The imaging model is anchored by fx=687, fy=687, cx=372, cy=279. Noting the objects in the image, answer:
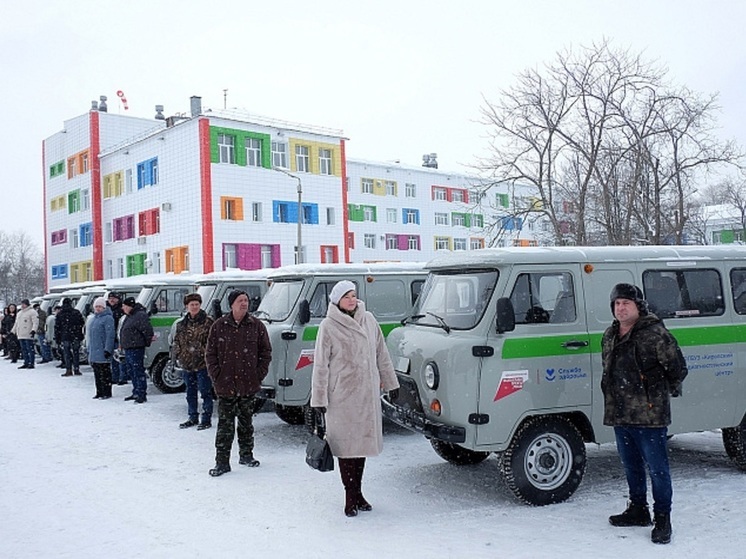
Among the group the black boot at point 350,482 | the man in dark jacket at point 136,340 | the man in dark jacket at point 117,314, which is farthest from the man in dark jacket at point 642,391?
the man in dark jacket at point 117,314

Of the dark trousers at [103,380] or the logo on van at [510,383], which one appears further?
the dark trousers at [103,380]

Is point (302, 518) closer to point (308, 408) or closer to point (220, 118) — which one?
point (308, 408)

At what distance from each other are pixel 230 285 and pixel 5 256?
334 feet

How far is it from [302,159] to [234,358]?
1280 inches

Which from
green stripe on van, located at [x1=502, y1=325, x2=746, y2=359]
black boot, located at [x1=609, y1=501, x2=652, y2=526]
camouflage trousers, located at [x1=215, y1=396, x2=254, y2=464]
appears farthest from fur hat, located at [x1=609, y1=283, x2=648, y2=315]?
camouflage trousers, located at [x1=215, y1=396, x2=254, y2=464]

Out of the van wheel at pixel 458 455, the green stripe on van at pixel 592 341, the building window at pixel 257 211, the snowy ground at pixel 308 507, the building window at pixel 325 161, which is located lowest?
the snowy ground at pixel 308 507

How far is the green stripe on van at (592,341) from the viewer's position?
19.7 ft

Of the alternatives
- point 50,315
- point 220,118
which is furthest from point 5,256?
point 50,315

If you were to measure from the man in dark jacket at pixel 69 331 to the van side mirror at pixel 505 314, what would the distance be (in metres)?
12.5

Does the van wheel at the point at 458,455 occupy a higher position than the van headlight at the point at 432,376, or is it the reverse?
the van headlight at the point at 432,376

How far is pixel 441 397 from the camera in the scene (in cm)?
602

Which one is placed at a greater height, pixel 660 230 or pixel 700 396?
pixel 660 230

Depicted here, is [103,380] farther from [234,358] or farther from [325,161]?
[325,161]

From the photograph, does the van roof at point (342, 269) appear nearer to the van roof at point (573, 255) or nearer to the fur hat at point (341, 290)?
the van roof at point (573, 255)
